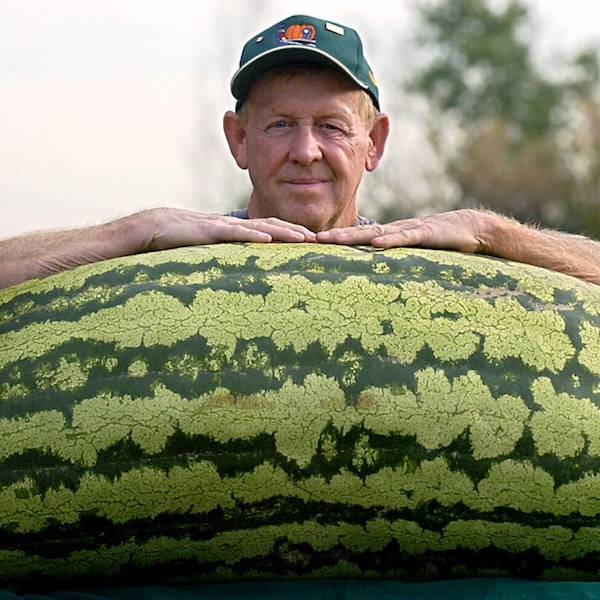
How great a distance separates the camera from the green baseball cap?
378 centimetres

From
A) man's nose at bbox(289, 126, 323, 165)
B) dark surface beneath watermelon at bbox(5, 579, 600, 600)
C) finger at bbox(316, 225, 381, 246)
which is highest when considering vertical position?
man's nose at bbox(289, 126, 323, 165)

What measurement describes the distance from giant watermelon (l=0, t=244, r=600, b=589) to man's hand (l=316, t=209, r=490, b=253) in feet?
0.77

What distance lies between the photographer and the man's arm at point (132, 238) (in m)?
2.84

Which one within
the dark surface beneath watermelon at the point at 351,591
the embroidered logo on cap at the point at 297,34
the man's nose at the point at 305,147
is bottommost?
the dark surface beneath watermelon at the point at 351,591

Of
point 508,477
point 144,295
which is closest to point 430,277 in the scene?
point 508,477

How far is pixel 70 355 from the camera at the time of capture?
8.18ft

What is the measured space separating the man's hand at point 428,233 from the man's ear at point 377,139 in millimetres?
1302

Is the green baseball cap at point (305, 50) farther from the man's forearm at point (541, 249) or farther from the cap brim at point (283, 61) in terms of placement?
the man's forearm at point (541, 249)

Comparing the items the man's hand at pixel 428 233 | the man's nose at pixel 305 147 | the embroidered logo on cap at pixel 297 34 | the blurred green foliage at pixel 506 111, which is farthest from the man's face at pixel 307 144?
the blurred green foliage at pixel 506 111

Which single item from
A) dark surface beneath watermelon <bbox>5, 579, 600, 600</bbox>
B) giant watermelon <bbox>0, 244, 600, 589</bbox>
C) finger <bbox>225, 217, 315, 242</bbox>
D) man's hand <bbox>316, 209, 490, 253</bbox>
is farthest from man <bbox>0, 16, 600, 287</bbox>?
dark surface beneath watermelon <bbox>5, 579, 600, 600</bbox>

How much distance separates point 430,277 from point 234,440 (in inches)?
25.1

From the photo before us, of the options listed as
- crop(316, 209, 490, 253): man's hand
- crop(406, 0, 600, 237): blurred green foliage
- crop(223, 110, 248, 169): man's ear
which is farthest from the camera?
crop(406, 0, 600, 237): blurred green foliage

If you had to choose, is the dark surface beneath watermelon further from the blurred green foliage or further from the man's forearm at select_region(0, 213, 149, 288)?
the blurred green foliage

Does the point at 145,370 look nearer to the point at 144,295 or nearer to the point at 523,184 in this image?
the point at 144,295
